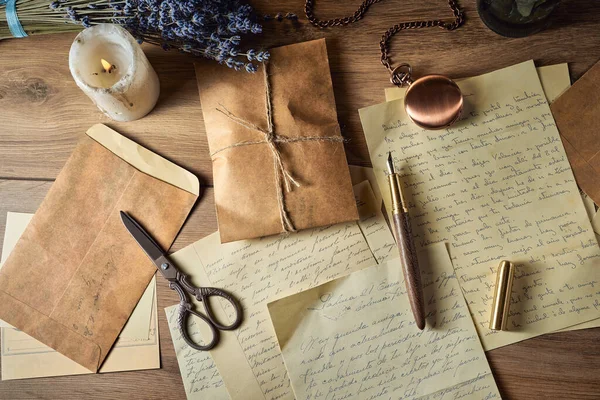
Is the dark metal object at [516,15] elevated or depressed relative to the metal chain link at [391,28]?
elevated

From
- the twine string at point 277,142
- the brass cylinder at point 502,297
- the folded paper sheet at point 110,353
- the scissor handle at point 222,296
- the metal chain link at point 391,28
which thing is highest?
the metal chain link at point 391,28

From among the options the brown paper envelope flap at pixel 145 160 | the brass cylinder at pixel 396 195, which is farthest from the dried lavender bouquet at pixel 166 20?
the brass cylinder at pixel 396 195

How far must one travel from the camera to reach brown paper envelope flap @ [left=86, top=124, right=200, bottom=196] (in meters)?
0.83

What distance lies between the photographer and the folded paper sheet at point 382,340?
787 mm

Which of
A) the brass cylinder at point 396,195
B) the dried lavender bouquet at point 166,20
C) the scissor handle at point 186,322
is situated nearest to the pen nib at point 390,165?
the brass cylinder at point 396,195

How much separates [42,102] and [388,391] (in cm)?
72

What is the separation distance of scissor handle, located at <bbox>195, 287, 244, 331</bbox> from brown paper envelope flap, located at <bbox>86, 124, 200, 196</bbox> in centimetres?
15

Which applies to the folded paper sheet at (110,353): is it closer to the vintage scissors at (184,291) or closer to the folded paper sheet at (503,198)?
the vintage scissors at (184,291)

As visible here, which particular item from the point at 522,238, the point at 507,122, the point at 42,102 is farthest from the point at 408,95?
the point at 42,102

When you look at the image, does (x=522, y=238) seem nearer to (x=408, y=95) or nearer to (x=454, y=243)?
(x=454, y=243)

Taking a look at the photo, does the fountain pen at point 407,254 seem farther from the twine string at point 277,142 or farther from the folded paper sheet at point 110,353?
the folded paper sheet at point 110,353

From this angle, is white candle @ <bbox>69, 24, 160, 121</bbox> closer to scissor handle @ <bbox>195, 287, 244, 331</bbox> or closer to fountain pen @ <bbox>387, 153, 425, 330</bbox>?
scissor handle @ <bbox>195, 287, 244, 331</bbox>

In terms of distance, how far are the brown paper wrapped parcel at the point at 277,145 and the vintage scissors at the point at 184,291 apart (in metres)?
0.09

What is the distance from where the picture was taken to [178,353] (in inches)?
31.7
